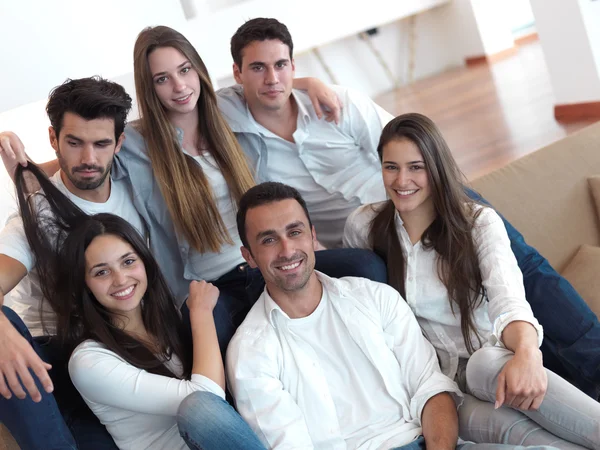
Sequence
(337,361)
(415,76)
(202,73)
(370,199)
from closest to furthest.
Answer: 1. (337,361)
2. (202,73)
3. (370,199)
4. (415,76)

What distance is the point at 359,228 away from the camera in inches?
103

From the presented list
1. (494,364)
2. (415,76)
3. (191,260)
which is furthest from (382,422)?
(415,76)

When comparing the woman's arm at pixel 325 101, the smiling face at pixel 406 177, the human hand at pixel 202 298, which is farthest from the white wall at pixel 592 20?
the human hand at pixel 202 298

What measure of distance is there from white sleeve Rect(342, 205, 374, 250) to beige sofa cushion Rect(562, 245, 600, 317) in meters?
0.79

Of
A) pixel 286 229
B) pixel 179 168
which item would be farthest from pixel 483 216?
pixel 179 168

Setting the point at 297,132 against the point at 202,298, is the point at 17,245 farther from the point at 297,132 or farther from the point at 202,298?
the point at 297,132

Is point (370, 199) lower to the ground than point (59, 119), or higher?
lower

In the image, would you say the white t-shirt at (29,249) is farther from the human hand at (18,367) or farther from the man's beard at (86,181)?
the human hand at (18,367)

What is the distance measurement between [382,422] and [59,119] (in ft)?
4.55

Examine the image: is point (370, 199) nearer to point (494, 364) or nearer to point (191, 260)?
point (191, 260)

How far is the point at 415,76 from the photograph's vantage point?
9430 mm

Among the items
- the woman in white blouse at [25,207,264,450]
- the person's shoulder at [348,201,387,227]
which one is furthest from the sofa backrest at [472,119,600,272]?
the woman in white blouse at [25,207,264,450]

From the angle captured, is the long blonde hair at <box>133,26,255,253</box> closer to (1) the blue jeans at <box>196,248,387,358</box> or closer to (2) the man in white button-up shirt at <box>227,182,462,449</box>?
(1) the blue jeans at <box>196,248,387,358</box>

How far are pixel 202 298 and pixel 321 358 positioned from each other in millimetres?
397
